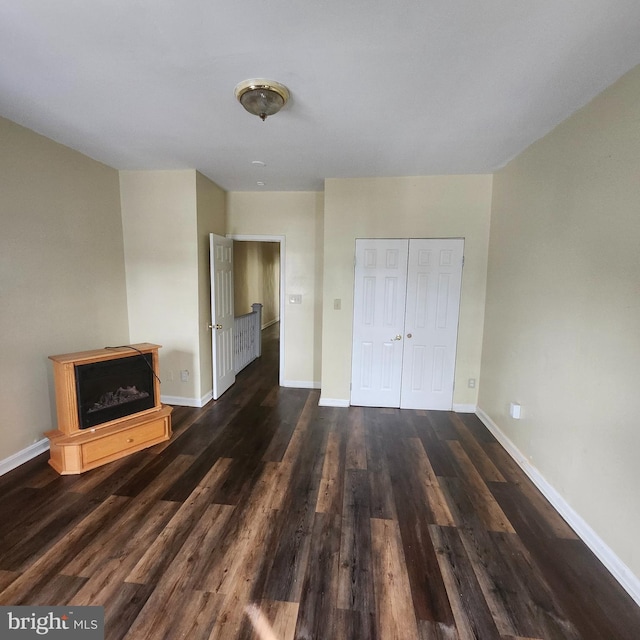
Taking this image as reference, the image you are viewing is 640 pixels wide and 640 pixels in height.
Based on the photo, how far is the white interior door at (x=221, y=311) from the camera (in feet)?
11.6

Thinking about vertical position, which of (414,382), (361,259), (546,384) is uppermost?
(361,259)

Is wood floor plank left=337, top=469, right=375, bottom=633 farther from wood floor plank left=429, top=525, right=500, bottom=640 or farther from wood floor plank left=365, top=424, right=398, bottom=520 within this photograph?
wood floor plank left=429, top=525, right=500, bottom=640

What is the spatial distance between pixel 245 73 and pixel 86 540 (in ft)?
9.02

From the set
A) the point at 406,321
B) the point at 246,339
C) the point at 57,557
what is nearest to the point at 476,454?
the point at 406,321

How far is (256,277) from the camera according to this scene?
6445 mm

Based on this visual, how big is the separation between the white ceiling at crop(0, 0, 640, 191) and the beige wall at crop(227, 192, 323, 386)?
134cm

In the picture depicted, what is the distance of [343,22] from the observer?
1.33 metres

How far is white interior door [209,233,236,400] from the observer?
355cm

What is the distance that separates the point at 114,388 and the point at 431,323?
10.4ft

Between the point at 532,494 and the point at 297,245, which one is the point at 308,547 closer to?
the point at 532,494

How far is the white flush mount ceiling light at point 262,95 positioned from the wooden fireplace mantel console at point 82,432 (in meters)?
2.13

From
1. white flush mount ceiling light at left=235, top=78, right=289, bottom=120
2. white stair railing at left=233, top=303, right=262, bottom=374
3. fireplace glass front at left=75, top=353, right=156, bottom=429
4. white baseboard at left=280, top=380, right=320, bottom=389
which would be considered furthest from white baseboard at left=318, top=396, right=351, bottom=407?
white flush mount ceiling light at left=235, top=78, right=289, bottom=120

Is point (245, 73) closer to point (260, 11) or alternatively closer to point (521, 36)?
point (260, 11)

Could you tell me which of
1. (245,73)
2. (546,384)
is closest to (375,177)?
(245,73)
